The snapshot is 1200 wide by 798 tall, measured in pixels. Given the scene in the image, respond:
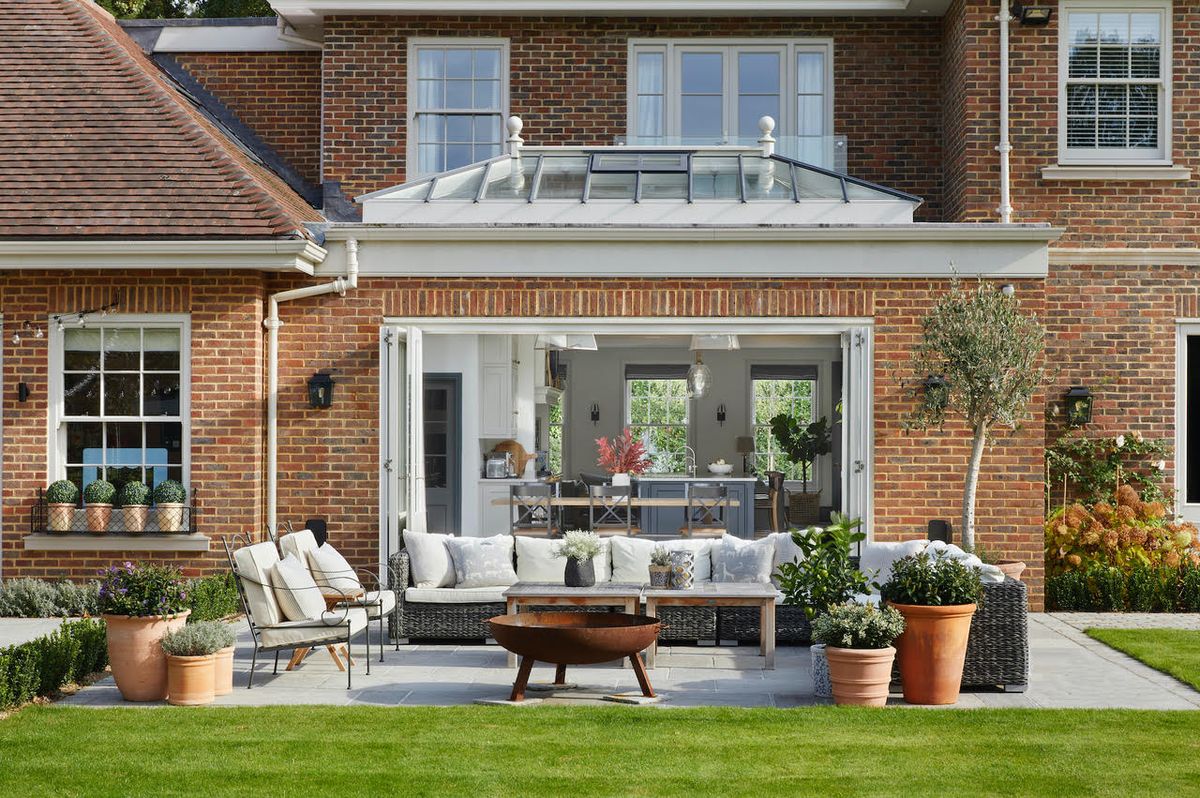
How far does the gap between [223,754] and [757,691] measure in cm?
369

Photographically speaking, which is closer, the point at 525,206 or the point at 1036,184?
the point at 525,206

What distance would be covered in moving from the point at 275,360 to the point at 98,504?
6.82ft

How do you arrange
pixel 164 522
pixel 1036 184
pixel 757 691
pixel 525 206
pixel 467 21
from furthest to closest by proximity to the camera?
pixel 467 21 < pixel 1036 184 < pixel 525 206 < pixel 164 522 < pixel 757 691

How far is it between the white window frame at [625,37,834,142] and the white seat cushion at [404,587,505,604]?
680 cm

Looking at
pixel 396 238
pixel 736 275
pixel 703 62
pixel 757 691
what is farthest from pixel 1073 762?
pixel 703 62

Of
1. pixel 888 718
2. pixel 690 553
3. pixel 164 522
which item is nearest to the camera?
pixel 888 718

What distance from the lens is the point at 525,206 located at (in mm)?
13688

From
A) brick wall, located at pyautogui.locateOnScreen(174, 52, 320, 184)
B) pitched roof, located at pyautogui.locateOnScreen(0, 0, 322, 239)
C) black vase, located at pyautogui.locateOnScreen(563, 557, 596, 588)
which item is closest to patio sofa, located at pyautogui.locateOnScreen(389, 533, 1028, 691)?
black vase, located at pyautogui.locateOnScreen(563, 557, 596, 588)

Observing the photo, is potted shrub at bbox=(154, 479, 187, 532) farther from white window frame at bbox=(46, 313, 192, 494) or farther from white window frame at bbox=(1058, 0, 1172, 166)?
white window frame at bbox=(1058, 0, 1172, 166)

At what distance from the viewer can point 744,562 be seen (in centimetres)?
1147

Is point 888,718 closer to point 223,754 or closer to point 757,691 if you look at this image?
point 757,691

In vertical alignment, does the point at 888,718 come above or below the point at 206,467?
below

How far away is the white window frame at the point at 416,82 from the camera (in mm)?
15992

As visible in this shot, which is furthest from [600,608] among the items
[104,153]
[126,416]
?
[104,153]
